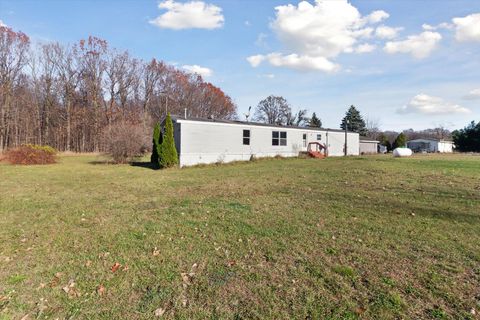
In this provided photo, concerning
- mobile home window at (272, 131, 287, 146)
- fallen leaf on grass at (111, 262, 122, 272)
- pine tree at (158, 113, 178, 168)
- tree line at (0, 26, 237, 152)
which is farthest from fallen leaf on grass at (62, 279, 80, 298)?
tree line at (0, 26, 237, 152)

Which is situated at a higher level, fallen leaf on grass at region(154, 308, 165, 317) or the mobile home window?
the mobile home window

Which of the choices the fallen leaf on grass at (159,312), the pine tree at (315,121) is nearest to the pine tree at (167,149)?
the fallen leaf on grass at (159,312)

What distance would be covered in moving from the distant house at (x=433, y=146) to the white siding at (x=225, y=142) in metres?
37.3

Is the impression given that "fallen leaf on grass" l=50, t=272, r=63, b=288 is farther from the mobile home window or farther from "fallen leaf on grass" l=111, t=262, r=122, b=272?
the mobile home window

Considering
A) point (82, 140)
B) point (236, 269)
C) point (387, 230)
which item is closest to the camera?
point (236, 269)

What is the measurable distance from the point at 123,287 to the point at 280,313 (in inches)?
65.0

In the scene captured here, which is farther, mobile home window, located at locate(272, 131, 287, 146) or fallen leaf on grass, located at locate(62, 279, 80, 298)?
mobile home window, located at locate(272, 131, 287, 146)

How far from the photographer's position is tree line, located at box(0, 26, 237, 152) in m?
30.8

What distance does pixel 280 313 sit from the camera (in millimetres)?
2549

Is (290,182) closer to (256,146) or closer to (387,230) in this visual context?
(387,230)

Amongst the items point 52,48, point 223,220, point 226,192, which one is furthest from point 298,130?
point 52,48

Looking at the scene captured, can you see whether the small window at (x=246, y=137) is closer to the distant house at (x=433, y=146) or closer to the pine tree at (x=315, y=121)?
the pine tree at (x=315, y=121)

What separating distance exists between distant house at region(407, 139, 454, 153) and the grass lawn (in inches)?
2013

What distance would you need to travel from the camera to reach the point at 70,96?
1374 inches
